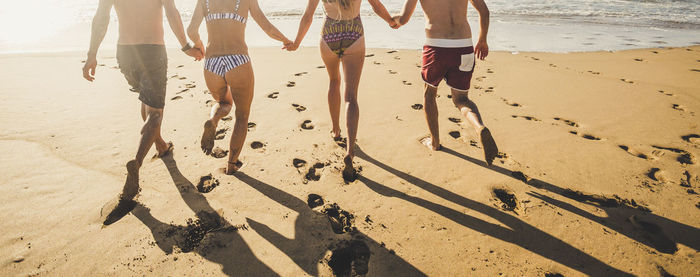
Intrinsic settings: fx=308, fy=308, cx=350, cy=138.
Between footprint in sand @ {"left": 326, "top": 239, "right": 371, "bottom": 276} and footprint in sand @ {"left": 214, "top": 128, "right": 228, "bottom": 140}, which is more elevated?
footprint in sand @ {"left": 214, "top": 128, "right": 228, "bottom": 140}

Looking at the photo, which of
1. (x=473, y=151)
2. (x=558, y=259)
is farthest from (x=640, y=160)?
(x=558, y=259)

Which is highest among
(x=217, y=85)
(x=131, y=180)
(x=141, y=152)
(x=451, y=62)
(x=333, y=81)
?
(x=451, y=62)

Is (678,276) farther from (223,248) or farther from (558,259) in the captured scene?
(223,248)

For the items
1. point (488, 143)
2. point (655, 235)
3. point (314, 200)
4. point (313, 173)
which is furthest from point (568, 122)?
point (314, 200)

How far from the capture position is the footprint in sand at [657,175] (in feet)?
8.98

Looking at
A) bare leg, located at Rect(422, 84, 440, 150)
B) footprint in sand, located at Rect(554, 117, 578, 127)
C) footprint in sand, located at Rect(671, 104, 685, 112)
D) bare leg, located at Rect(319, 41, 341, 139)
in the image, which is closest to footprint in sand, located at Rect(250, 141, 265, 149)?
bare leg, located at Rect(319, 41, 341, 139)

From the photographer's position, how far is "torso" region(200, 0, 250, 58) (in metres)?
2.54

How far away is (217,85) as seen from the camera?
2.74 meters

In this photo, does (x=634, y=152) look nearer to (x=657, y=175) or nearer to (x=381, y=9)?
(x=657, y=175)

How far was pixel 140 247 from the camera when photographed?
213cm

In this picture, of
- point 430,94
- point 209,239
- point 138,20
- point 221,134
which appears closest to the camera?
point 209,239

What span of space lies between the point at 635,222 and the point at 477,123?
129 cm

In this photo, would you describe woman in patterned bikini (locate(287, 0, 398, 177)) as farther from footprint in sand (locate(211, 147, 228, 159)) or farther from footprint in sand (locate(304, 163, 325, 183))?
footprint in sand (locate(211, 147, 228, 159))

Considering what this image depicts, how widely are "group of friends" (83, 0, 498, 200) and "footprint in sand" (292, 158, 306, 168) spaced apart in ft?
1.76
